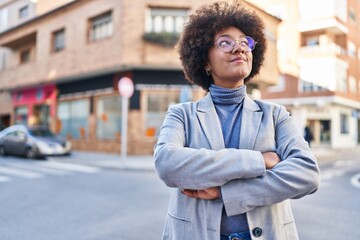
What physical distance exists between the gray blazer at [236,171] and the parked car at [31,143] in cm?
1263

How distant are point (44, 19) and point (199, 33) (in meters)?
19.5

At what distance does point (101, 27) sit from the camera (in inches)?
645

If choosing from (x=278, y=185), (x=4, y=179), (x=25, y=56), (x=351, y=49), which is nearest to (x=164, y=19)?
(x=4, y=179)

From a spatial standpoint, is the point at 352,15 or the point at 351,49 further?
the point at 351,49

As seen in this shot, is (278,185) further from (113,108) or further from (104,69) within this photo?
(113,108)

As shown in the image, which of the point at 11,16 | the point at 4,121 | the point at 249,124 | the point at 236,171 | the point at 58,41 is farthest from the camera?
the point at 4,121

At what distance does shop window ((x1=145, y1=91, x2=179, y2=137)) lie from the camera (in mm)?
15109

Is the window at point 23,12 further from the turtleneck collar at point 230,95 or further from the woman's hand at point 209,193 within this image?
the woman's hand at point 209,193

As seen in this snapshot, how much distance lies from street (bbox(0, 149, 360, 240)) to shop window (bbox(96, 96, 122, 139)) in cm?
744

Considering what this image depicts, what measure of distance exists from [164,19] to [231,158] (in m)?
14.5

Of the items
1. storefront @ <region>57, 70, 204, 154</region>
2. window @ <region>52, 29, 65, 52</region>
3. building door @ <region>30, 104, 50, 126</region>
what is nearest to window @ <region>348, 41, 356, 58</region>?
storefront @ <region>57, 70, 204, 154</region>

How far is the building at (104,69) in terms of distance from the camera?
14664 millimetres

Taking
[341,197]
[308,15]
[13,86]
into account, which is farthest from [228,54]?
[13,86]

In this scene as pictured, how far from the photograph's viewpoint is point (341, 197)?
6270 millimetres
